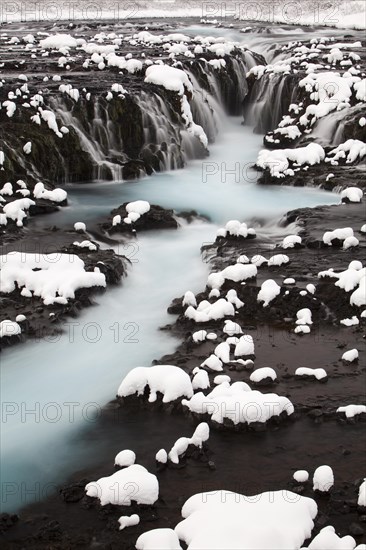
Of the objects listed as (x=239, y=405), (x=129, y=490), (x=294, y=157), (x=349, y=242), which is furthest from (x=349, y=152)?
(x=129, y=490)

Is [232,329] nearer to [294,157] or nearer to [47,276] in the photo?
[47,276]

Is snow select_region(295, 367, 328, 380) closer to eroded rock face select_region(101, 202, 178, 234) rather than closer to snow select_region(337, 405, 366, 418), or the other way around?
snow select_region(337, 405, 366, 418)

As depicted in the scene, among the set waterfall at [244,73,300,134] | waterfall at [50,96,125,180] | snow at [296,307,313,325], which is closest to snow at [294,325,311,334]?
snow at [296,307,313,325]

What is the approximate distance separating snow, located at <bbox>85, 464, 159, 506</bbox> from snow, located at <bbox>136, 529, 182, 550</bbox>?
0.54 metres

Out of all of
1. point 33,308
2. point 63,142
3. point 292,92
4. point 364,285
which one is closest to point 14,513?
point 33,308

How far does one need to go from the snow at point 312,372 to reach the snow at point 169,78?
1295 centimetres

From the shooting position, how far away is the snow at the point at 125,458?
7320 millimetres

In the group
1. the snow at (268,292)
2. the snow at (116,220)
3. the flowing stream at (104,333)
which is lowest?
the flowing stream at (104,333)

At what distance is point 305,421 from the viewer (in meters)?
8.03

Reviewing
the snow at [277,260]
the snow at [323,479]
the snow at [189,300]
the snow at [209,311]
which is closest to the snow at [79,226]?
the snow at [189,300]

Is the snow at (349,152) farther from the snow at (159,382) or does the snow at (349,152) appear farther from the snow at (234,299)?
the snow at (159,382)

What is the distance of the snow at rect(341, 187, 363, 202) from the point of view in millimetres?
14773

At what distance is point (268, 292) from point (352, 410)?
2.87 m

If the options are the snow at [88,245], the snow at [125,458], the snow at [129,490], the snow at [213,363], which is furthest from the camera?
the snow at [88,245]
